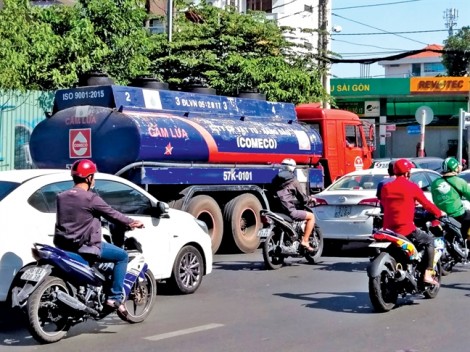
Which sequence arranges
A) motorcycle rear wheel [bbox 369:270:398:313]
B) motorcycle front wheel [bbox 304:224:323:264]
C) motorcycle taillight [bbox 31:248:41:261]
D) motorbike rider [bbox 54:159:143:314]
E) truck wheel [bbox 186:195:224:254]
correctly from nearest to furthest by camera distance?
1. motorcycle taillight [bbox 31:248:41:261]
2. motorbike rider [bbox 54:159:143:314]
3. motorcycle rear wheel [bbox 369:270:398:313]
4. motorcycle front wheel [bbox 304:224:323:264]
5. truck wheel [bbox 186:195:224:254]

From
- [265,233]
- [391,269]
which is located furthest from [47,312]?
[265,233]

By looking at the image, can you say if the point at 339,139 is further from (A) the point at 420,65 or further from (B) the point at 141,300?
(A) the point at 420,65

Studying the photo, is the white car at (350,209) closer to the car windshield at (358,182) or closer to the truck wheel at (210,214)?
the car windshield at (358,182)

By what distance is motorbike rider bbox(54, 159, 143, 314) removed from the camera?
7.61 m

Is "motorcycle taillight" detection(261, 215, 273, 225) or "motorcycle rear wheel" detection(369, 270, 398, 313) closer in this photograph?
"motorcycle rear wheel" detection(369, 270, 398, 313)

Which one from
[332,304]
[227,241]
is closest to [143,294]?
[332,304]

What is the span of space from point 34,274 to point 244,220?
8698 millimetres

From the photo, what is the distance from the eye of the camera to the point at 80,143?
44.4 feet

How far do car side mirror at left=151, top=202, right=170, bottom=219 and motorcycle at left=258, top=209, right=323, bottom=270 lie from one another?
319cm

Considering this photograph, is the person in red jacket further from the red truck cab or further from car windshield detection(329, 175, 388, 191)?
the red truck cab

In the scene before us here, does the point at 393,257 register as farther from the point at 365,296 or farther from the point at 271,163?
the point at 271,163

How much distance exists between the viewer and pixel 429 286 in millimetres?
9719

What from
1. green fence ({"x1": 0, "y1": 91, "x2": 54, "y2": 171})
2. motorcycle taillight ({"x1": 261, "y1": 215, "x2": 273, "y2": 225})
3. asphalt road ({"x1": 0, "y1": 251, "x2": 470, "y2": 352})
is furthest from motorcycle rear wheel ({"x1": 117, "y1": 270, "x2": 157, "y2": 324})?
green fence ({"x1": 0, "y1": 91, "x2": 54, "y2": 171})

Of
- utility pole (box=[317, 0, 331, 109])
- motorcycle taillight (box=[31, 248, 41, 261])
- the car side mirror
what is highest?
utility pole (box=[317, 0, 331, 109])
